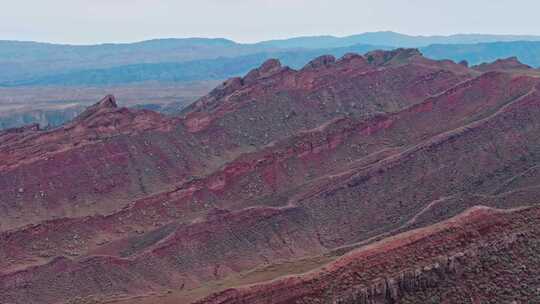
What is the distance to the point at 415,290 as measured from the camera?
24203mm

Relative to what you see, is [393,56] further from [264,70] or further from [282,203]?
[282,203]

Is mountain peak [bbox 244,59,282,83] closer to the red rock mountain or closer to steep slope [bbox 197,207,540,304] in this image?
the red rock mountain

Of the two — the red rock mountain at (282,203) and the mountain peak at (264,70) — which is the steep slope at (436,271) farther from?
the mountain peak at (264,70)

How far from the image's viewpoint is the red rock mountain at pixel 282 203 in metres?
25.0

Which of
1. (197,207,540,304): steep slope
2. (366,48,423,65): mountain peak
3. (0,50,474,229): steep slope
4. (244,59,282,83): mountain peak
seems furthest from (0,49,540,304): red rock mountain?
(244,59,282,83): mountain peak

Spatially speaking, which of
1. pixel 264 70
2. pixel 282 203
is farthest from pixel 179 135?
pixel 264 70

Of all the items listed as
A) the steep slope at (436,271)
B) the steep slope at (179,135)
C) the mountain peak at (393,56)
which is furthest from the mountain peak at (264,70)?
the steep slope at (436,271)

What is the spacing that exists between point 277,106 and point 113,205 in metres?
26.0

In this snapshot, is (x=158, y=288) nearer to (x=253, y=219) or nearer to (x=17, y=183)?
(x=253, y=219)

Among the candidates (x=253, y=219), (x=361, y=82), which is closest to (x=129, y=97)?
(x=361, y=82)

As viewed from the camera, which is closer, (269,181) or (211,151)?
(269,181)

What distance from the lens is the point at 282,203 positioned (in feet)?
166

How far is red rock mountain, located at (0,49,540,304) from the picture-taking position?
985 inches

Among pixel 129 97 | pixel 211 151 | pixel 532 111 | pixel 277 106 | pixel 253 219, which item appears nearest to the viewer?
pixel 253 219
